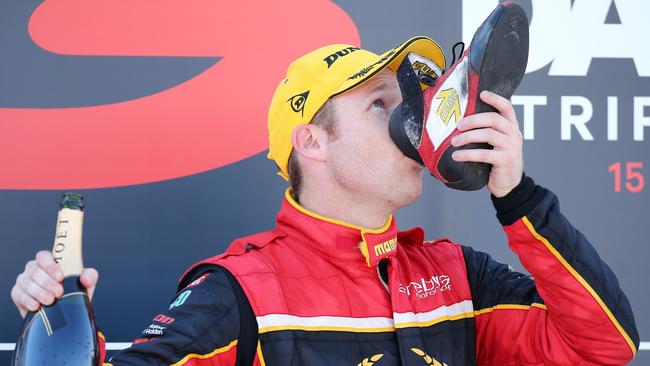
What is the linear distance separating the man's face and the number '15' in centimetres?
66

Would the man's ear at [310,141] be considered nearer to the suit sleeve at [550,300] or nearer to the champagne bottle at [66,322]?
the suit sleeve at [550,300]

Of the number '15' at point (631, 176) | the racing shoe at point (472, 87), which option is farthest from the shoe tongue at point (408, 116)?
the number '15' at point (631, 176)

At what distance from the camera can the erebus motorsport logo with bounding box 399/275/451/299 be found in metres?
1.59

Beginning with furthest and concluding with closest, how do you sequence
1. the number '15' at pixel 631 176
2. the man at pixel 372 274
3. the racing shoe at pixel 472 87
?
the number '15' at pixel 631 176
the man at pixel 372 274
the racing shoe at pixel 472 87

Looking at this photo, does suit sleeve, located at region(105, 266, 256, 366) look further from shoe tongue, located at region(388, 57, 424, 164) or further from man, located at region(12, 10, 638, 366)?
shoe tongue, located at region(388, 57, 424, 164)

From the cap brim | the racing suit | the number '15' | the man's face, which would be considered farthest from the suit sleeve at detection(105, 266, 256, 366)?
the number '15'

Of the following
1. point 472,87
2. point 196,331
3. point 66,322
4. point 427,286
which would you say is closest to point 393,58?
point 472,87

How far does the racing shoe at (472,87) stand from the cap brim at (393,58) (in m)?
0.18

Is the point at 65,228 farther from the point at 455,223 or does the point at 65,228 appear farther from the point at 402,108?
the point at 455,223

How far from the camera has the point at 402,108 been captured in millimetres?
1482

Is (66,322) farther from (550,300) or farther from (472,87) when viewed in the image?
(550,300)

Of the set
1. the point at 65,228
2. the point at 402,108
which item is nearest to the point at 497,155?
the point at 402,108

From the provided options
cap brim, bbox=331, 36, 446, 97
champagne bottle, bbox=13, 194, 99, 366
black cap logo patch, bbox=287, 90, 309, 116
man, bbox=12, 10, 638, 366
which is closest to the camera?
champagne bottle, bbox=13, 194, 99, 366

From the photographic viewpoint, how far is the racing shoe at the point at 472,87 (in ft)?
4.14
